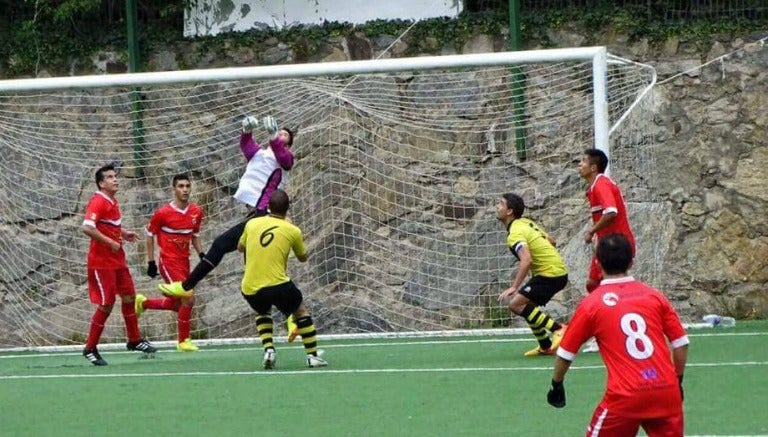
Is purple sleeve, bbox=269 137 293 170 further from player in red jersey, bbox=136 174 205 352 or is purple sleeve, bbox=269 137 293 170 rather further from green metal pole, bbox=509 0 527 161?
green metal pole, bbox=509 0 527 161

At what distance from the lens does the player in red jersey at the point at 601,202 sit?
38.1 ft

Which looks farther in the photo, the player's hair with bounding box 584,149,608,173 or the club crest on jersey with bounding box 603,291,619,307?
the player's hair with bounding box 584,149,608,173

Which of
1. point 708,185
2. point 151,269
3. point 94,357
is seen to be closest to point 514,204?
point 151,269

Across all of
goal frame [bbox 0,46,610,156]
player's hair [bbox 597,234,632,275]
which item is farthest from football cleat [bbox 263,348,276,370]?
player's hair [bbox 597,234,632,275]

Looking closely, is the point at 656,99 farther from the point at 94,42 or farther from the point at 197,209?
the point at 94,42

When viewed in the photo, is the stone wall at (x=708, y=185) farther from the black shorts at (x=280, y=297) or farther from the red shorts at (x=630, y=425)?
the red shorts at (x=630, y=425)

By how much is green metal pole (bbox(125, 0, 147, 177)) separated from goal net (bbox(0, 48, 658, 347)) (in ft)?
0.11

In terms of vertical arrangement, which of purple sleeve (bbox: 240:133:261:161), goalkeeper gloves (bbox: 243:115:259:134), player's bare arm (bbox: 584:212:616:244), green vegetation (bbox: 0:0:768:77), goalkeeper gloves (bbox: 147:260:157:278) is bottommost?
goalkeeper gloves (bbox: 147:260:157:278)

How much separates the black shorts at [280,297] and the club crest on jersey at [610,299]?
553cm

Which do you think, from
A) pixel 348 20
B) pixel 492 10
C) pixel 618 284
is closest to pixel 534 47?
pixel 492 10

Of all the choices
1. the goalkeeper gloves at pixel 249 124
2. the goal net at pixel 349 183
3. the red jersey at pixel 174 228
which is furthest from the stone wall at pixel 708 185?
the goalkeeper gloves at pixel 249 124

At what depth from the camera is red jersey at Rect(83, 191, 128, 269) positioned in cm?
1287

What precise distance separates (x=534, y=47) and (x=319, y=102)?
271 cm

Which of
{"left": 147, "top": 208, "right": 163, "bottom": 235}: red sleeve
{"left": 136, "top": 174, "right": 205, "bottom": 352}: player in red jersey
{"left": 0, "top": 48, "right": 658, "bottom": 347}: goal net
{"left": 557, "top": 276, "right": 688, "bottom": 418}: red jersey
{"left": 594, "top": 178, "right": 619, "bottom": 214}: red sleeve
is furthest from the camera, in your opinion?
{"left": 0, "top": 48, "right": 658, "bottom": 347}: goal net
